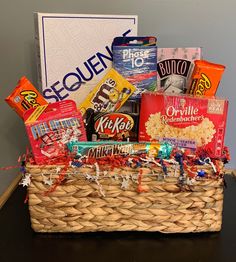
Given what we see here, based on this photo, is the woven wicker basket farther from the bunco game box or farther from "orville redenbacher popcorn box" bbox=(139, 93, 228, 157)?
the bunco game box

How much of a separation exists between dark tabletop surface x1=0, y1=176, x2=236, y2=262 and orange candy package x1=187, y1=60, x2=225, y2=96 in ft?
0.94

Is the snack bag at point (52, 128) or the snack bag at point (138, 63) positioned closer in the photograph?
the snack bag at point (52, 128)

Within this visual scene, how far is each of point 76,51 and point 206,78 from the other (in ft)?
1.04

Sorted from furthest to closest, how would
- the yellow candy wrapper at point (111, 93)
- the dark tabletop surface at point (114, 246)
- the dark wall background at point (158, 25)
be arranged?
the dark wall background at point (158, 25) < the yellow candy wrapper at point (111, 93) < the dark tabletop surface at point (114, 246)

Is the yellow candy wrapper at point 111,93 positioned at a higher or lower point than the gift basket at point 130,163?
higher

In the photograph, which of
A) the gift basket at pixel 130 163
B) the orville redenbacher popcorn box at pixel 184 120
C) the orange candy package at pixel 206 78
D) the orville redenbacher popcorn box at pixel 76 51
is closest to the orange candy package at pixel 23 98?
the gift basket at pixel 130 163

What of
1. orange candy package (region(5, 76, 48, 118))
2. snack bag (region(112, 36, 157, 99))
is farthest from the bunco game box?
orange candy package (region(5, 76, 48, 118))

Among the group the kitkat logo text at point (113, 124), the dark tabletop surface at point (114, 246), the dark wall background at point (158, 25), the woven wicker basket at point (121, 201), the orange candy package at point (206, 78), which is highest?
the dark wall background at point (158, 25)

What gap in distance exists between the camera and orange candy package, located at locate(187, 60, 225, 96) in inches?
28.9

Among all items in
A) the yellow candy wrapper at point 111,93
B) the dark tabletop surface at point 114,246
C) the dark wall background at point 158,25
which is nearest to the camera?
the dark tabletop surface at point 114,246

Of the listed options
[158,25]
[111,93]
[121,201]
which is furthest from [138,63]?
[121,201]

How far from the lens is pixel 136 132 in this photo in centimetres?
74

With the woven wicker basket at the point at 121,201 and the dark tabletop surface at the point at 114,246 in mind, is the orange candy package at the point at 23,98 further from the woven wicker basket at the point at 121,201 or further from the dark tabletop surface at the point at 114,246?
the dark tabletop surface at the point at 114,246

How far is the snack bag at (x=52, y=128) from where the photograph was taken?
665mm
